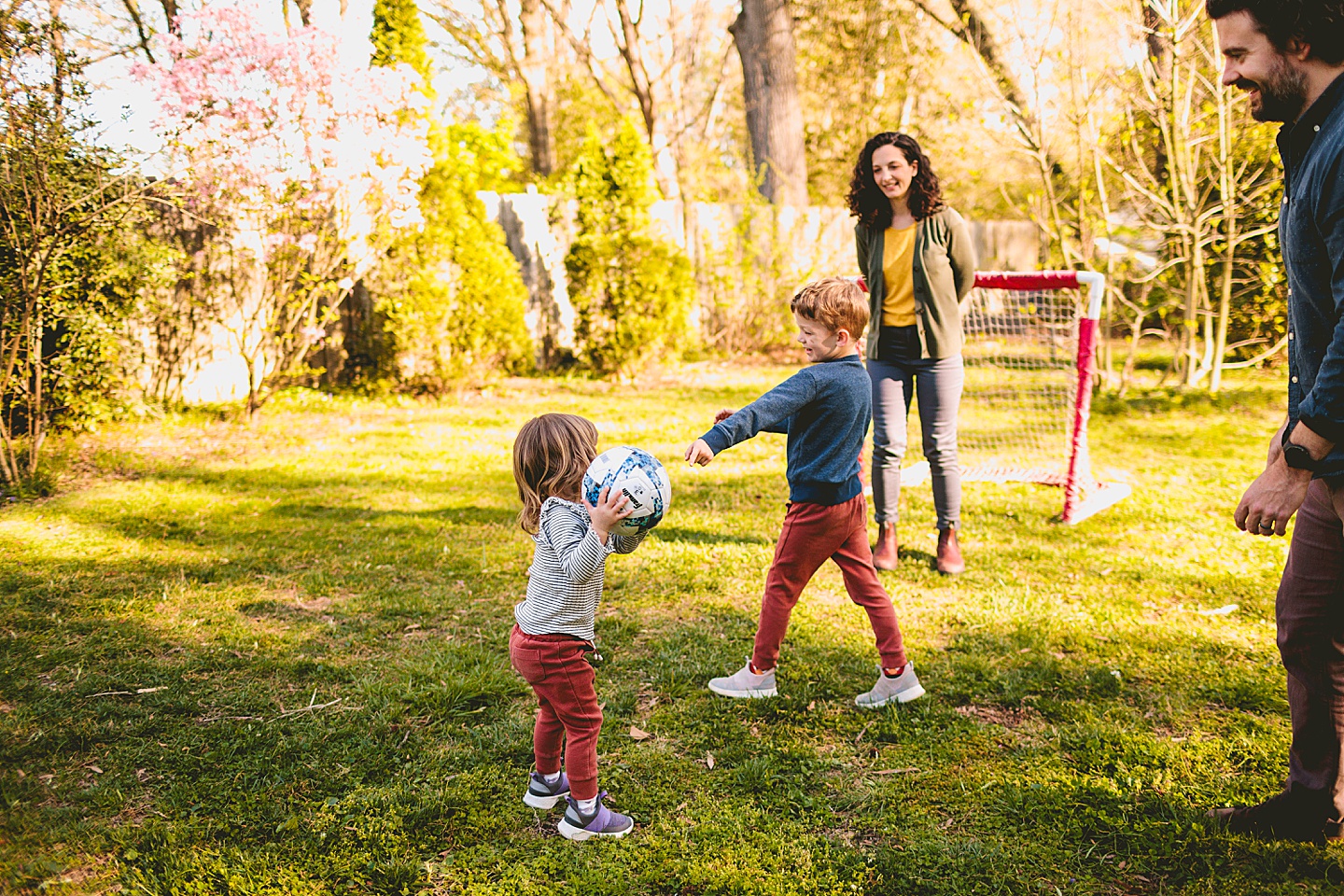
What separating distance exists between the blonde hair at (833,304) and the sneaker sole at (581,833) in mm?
1712

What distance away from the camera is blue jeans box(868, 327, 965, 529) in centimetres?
452

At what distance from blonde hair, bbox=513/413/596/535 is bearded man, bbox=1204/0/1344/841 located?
1.63 metres

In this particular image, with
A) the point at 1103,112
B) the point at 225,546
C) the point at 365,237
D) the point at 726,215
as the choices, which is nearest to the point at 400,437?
the point at 365,237

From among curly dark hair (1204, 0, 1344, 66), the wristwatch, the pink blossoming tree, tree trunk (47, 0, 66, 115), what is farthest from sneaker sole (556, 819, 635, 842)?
the pink blossoming tree

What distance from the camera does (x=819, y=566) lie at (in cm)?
328

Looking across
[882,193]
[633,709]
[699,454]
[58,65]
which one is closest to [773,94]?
[882,193]

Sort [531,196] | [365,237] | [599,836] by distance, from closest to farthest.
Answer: [599,836]
[365,237]
[531,196]

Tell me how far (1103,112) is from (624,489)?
347 inches

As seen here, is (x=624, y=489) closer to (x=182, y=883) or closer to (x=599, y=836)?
(x=599, y=836)

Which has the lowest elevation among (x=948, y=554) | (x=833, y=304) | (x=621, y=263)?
(x=948, y=554)

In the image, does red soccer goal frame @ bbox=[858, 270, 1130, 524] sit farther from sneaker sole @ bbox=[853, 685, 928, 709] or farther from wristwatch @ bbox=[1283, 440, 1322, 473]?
wristwatch @ bbox=[1283, 440, 1322, 473]

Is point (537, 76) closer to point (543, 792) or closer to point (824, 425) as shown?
point (824, 425)

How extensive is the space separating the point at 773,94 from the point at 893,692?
13.4m

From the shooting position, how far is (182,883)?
7.75ft
